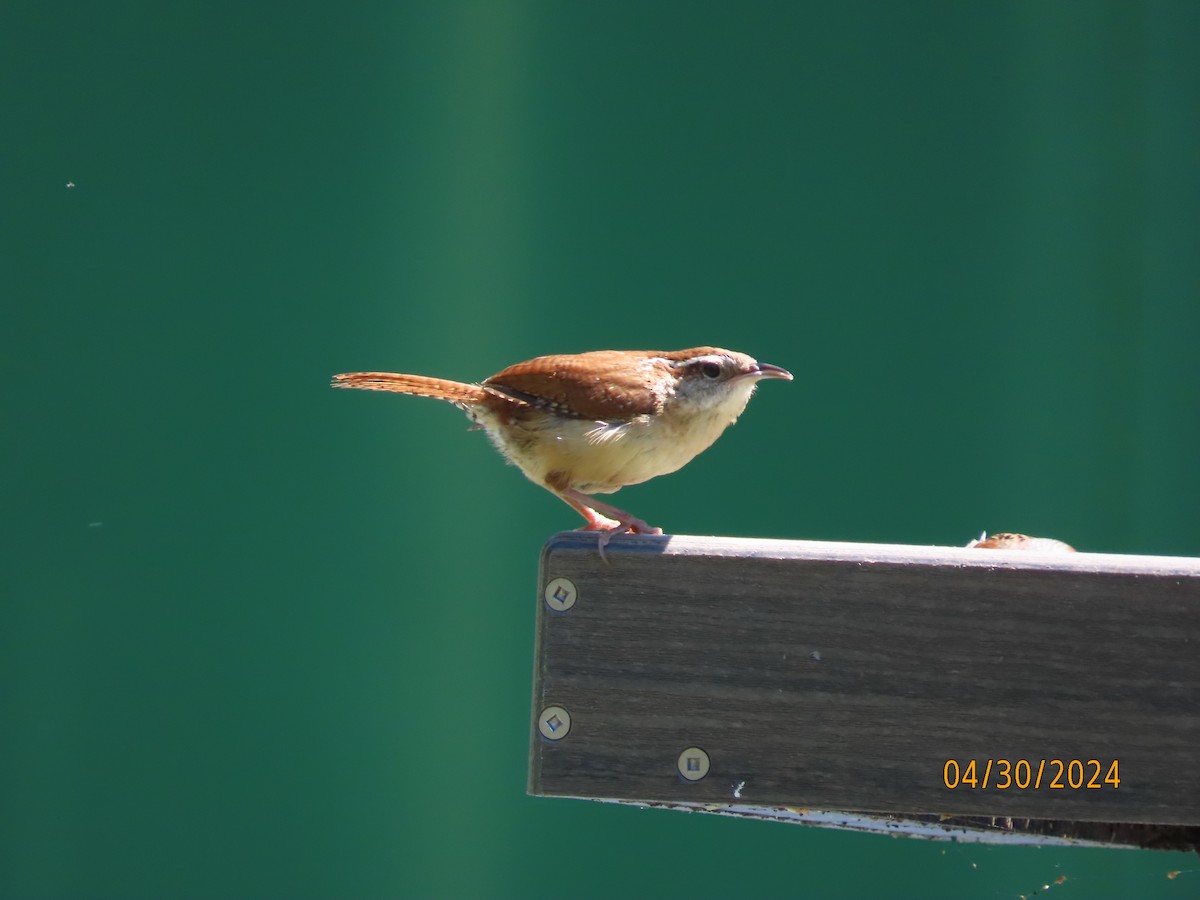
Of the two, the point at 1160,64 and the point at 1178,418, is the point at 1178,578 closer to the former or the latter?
the point at 1178,418

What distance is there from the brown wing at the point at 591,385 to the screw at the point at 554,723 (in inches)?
46.6

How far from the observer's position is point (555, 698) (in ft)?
6.08

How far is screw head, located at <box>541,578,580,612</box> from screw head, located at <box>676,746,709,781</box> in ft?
0.98

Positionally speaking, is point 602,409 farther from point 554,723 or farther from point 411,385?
point 554,723

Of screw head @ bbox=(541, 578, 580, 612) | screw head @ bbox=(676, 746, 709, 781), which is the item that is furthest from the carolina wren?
screw head @ bbox=(676, 746, 709, 781)

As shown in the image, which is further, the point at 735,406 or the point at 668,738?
the point at 735,406

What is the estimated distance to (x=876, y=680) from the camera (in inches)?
73.2

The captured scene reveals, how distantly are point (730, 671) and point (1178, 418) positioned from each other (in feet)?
11.3

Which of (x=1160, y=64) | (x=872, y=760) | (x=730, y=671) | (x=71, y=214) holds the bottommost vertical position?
(x=872, y=760)

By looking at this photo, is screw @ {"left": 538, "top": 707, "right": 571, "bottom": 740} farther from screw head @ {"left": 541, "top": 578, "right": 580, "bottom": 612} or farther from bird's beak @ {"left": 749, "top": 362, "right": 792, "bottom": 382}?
bird's beak @ {"left": 749, "top": 362, "right": 792, "bottom": 382}

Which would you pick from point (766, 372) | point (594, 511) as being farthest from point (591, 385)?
point (766, 372)

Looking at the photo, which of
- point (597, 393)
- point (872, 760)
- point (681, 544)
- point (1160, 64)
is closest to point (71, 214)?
point (597, 393)
